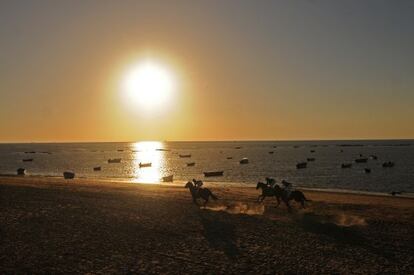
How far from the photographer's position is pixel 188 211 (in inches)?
960

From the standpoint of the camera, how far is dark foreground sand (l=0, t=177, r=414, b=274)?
14.0 m

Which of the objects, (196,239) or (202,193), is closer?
(196,239)

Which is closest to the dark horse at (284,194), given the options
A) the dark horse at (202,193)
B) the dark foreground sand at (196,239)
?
the dark foreground sand at (196,239)

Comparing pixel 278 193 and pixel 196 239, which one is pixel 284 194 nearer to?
pixel 278 193

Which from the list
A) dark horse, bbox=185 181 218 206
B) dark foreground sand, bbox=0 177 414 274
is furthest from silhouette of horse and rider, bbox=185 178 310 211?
dark foreground sand, bbox=0 177 414 274

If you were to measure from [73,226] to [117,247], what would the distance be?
14.5 ft

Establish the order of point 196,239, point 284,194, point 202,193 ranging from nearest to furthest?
point 196,239 → point 284,194 → point 202,193

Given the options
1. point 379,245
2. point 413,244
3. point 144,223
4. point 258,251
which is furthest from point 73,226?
point 413,244

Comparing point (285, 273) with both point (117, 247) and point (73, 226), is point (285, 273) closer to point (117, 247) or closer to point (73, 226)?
point (117, 247)

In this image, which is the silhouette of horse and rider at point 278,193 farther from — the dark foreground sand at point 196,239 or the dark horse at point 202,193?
the dark foreground sand at point 196,239

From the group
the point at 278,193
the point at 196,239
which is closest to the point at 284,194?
the point at 278,193

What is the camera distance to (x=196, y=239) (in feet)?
57.5

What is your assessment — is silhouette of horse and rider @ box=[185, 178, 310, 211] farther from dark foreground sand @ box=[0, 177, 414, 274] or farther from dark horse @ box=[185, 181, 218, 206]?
dark foreground sand @ box=[0, 177, 414, 274]

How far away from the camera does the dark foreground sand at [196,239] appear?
552 inches
